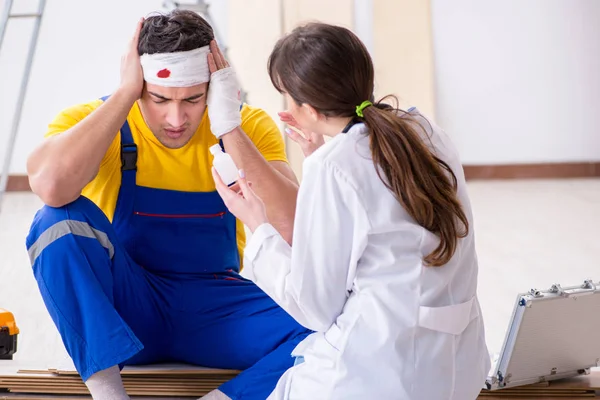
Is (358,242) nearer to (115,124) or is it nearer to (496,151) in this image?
(115,124)

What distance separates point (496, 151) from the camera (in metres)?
7.25

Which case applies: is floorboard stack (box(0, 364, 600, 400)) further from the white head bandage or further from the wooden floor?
the white head bandage

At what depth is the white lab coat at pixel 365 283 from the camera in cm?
148

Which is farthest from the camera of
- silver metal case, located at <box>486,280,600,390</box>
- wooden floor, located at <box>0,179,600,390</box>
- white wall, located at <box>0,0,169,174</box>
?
white wall, located at <box>0,0,169,174</box>

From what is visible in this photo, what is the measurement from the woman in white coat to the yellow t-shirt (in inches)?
25.2

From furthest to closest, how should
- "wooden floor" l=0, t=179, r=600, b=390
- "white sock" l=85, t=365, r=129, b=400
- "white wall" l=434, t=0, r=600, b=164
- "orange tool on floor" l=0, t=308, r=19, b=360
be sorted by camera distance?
1. "white wall" l=434, t=0, r=600, b=164
2. "wooden floor" l=0, t=179, r=600, b=390
3. "orange tool on floor" l=0, t=308, r=19, b=360
4. "white sock" l=85, t=365, r=129, b=400

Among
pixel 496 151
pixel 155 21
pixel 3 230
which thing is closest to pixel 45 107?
pixel 3 230

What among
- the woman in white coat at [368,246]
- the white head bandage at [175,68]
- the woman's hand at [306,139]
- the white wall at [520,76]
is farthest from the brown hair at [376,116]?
the white wall at [520,76]

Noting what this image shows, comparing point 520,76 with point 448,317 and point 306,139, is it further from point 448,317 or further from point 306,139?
point 448,317

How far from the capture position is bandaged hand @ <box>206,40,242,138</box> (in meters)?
2.00

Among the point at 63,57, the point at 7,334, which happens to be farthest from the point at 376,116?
the point at 63,57

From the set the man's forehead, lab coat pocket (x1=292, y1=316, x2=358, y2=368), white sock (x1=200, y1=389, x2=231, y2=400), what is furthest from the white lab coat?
the man's forehead

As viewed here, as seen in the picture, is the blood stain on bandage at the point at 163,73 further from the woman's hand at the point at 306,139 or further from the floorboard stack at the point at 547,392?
the floorboard stack at the point at 547,392

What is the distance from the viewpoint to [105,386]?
1.82 metres
